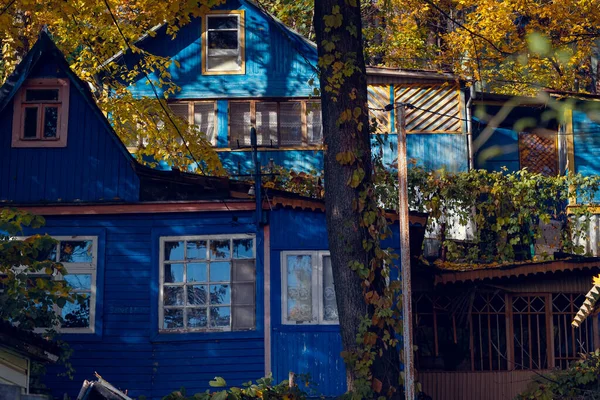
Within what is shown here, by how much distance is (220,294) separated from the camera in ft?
51.9

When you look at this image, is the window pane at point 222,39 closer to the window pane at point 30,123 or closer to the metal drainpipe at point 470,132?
the metal drainpipe at point 470,132

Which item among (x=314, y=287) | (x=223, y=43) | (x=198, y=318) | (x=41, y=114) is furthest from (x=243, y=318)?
(x=223, y=43)

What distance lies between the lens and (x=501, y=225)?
2278 centimetres

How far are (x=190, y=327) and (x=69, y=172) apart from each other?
11.3 feet

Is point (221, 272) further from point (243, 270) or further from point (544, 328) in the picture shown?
point (544, 328)

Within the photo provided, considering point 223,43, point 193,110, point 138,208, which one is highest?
point 223,43

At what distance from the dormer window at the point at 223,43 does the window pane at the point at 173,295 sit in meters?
10.9

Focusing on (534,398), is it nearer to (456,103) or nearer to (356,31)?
(356,31)

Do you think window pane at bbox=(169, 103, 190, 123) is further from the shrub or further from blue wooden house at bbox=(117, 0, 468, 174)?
the shrub

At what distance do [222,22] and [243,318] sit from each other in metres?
12.1

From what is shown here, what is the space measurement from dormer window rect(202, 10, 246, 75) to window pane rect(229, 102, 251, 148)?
3.11 feet

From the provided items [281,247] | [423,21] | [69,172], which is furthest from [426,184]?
[423,21]

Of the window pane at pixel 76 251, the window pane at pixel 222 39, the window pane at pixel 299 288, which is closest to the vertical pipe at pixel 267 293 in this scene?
the window pane at pixel 299 288

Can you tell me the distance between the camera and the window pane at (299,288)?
51.3 feet
